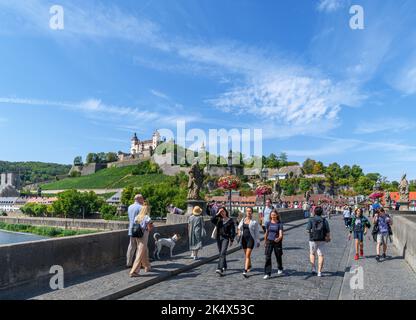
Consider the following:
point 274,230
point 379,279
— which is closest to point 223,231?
point 274,230

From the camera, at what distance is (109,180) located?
15375 centimetres

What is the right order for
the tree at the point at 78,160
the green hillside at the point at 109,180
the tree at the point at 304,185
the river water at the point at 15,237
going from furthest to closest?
1. the tree at the point at 78,160
2. the green hillside at the point at 109,180
3. the tree at the point at 304,185
4. the river water at the point at 15,237

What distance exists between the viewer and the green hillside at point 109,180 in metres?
143

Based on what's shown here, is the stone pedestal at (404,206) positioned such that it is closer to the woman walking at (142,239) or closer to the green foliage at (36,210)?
the woman walking at (142,239)

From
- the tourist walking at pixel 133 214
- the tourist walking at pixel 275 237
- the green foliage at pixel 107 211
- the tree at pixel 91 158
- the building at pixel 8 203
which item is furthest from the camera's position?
the tree at pixel 91 158

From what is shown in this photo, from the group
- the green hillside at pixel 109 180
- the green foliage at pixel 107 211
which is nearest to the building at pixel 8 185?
the green hillside at pixel 109 180

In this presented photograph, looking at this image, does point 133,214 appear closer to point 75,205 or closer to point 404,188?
point 404,188

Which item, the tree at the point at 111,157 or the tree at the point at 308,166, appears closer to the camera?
the tree at the point at 308,166

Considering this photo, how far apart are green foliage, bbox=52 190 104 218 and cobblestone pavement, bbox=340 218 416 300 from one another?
3383 inches

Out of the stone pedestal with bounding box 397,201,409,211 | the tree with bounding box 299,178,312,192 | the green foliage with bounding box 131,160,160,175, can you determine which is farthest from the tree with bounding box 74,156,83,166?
the stone pedestal with bounding box 397,201,409,211

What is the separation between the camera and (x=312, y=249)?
9.61m

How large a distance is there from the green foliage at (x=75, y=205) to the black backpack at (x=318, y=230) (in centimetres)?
8764

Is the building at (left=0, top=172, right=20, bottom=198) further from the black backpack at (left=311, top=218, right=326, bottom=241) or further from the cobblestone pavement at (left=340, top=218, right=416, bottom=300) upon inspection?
the black backpack at (left=311, top=218, right=326, bottom=241)
